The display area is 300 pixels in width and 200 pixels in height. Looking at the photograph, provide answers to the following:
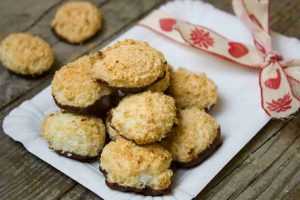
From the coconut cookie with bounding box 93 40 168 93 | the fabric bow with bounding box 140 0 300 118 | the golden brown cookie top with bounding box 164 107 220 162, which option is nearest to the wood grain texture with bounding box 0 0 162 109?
the fabric bow with bounding box 140 0 300 118

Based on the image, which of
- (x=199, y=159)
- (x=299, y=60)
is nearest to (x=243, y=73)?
(x=299, y=60)

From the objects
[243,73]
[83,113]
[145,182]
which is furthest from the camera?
[243,73]

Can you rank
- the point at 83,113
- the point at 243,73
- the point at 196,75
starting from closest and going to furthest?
the point at 83,113 < the point at 196,75 < the point at 243,73

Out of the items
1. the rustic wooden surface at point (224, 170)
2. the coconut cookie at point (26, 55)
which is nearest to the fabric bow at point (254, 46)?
the rustic wooden surface at point (224, 170)

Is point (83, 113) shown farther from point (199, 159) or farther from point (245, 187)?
point (245, 187)

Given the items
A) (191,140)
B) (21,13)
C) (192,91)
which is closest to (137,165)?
(191,140)

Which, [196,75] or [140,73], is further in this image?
[196,75]

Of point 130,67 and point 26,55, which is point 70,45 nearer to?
point 26,55
